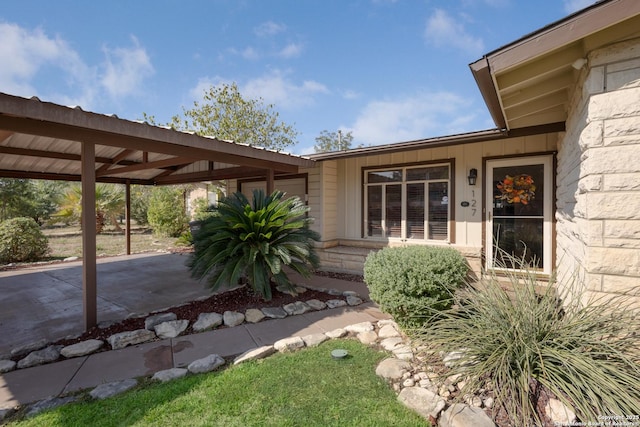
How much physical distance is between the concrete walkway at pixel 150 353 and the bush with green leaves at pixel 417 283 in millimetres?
901

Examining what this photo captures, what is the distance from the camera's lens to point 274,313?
423cm

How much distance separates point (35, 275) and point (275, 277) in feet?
20.5

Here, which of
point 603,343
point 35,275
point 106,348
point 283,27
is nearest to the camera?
point 603,343

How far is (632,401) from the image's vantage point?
1.69m

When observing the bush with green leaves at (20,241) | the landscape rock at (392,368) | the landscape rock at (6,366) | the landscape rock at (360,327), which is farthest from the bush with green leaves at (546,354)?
the bush with green leaves at (20,241)

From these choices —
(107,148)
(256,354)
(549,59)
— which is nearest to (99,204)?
(107,148)

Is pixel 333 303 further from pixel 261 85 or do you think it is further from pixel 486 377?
pixel 261 85

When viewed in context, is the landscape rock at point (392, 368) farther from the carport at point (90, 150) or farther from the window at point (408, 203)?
the window at point (408, 203)

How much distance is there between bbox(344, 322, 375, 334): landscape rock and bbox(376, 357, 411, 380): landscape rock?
806mm

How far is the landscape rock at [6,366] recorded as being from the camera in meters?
2.84

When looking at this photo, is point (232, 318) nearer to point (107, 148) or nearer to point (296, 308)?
point (296, 308)

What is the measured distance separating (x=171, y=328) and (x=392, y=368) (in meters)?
2.69

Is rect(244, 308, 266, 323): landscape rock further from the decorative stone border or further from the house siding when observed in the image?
the house siding

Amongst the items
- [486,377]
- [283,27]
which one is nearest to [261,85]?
[283,27]
